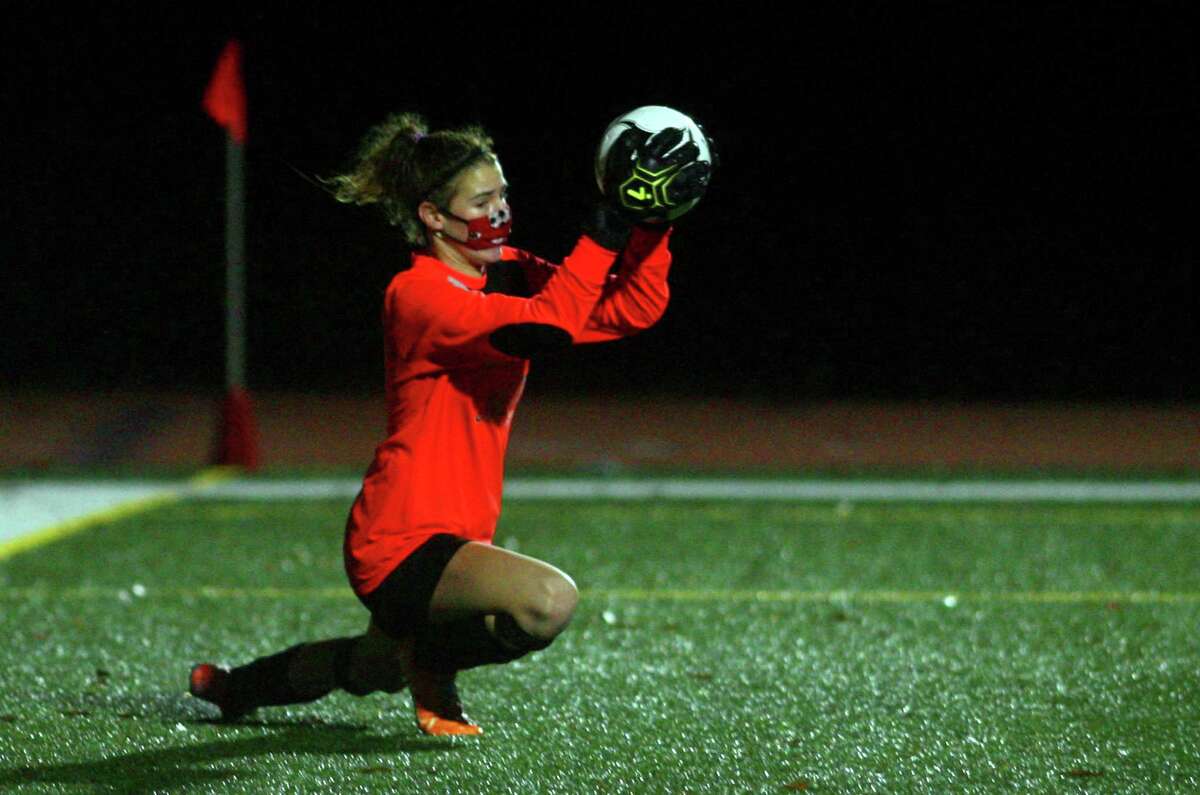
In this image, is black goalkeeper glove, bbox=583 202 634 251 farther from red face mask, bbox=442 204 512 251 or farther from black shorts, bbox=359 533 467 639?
black shorts, bbox=359 533 467 639

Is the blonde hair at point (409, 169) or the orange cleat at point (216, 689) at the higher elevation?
the blonde hair at point (409, 169)

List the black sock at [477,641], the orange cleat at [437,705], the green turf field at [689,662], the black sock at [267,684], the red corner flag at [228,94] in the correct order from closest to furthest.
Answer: the black sock at [477,641] < the green turf field at [689,662] < the orange cleat at [437,705] < the black sock at [267,684] < the red corner flag at [228,94]

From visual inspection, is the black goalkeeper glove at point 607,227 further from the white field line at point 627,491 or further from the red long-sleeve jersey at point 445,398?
the white field line at point 627,491

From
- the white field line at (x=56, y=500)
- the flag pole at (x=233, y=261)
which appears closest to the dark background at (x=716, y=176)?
the flag pole at (x=233, y=261)

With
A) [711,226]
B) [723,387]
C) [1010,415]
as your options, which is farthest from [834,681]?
[711,226]

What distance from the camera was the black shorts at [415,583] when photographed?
14.6ft

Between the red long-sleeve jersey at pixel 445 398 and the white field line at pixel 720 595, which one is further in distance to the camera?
the white field line at pixel 720 595

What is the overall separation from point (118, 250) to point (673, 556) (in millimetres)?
18037

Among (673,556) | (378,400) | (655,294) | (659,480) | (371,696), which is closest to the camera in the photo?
(655,294)

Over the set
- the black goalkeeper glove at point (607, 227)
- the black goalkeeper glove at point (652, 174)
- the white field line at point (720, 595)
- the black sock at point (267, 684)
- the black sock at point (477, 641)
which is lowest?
the white field line at point (720, 595)

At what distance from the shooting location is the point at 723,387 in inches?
919

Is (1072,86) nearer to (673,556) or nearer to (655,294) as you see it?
(673,556)

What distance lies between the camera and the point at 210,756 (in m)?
4.75

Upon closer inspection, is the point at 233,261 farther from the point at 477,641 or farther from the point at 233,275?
the point at 477,641
